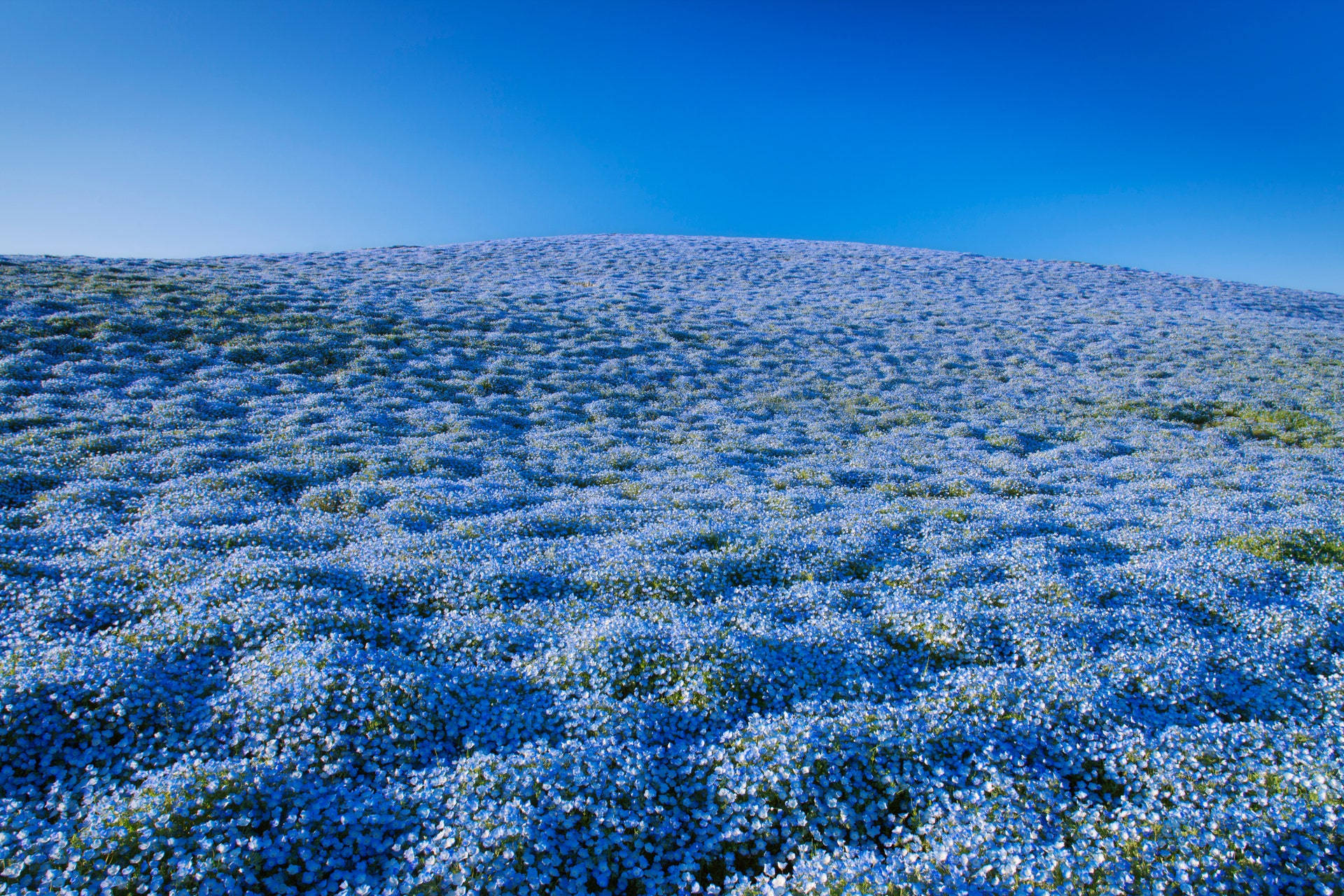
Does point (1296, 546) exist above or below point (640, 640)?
above

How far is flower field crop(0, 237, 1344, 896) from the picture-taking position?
621 cm

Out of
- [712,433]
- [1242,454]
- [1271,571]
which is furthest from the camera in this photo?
[712,433]

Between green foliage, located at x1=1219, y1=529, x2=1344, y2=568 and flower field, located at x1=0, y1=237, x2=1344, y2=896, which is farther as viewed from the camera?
green foliage, located at x1=1219, y1=529, x2=1344, y2=568

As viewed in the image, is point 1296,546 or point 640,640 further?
point 1296,546

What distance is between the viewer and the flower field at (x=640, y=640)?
6.21 meters

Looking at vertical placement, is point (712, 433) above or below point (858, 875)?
above

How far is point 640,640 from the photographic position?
9.39m

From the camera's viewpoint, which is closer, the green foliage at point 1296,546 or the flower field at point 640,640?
the flower field at point 640,640

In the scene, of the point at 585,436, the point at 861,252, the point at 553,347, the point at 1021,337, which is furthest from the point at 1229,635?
the point at 861,252

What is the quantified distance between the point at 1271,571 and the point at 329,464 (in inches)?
776

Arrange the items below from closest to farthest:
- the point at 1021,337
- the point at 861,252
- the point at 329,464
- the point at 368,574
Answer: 1. the point at 368,574
2. the point at 329,464
3. the point at 1021,337
4. the point at 861,252

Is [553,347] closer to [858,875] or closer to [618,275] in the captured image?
[618,275]

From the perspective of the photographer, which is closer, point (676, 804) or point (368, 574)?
point (676, 804)

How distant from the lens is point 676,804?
6879 mm
